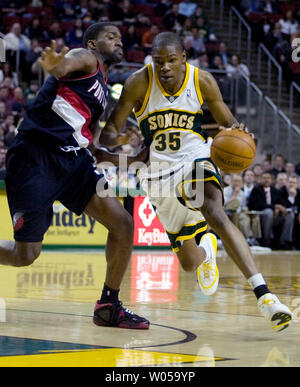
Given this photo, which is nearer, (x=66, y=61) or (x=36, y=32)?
(x=66, y=61)

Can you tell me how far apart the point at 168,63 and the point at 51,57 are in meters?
1.22

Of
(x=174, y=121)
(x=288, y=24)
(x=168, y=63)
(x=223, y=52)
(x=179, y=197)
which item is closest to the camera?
(x=168, y=63)

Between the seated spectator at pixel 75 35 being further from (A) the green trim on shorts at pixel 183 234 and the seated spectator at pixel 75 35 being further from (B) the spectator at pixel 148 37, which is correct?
(A) the green trim on shorts at pixel 183 234

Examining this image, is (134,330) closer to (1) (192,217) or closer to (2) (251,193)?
(1) (192,217)

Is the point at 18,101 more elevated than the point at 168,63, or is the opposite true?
the point at 168,63

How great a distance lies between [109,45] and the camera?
6.00 metres

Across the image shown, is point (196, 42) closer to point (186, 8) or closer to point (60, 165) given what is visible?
point (186, 8)

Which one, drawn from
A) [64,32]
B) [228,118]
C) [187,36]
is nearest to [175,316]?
[228,118]

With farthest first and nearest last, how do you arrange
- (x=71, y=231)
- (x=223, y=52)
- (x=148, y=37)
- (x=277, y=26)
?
1. (x=277, y=26)
2. (x=223, y=52)
3. (x=148, y=37)
4. (x=71, y=231)

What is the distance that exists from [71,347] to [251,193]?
11.2 metres

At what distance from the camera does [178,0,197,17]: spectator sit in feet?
68.1

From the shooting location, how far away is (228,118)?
6340 mm

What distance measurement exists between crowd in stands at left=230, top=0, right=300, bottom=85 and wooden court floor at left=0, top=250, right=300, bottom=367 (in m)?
10.4

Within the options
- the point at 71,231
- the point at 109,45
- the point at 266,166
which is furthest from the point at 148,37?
the point at 109,45
